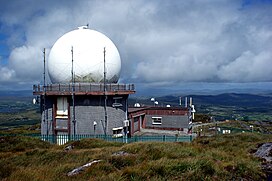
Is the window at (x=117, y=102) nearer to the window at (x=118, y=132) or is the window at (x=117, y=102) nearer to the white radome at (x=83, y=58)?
the white radome at (x=83, y=58)

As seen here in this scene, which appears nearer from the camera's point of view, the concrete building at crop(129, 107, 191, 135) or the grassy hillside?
the grassy hillside

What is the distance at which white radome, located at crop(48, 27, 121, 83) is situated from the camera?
20.4m

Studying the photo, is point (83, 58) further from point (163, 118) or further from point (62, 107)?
point (163, 118)

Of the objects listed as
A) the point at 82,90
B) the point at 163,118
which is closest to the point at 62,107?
the point at 82,90

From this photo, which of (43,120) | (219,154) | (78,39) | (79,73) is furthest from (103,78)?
(219,154)

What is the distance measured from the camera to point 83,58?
66.6 feet

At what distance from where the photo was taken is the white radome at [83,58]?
2038 cm

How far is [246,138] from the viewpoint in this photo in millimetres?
17969

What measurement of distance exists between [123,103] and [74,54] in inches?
220

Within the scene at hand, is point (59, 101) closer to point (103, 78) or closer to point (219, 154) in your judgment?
point (103, 78)

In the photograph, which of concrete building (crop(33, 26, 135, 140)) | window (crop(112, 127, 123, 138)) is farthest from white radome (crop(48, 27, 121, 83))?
window (crop(112, 127, 123, 138))

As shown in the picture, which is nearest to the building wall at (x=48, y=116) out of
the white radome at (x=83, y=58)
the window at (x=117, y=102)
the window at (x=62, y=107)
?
the window at (x=62, y=107)

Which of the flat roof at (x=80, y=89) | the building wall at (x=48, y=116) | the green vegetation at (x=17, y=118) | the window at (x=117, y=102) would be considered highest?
the flat roof at (x=80, y=89)

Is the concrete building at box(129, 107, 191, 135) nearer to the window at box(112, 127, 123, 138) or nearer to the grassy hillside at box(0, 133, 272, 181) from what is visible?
the window at box(112, 127, 123, 138)
